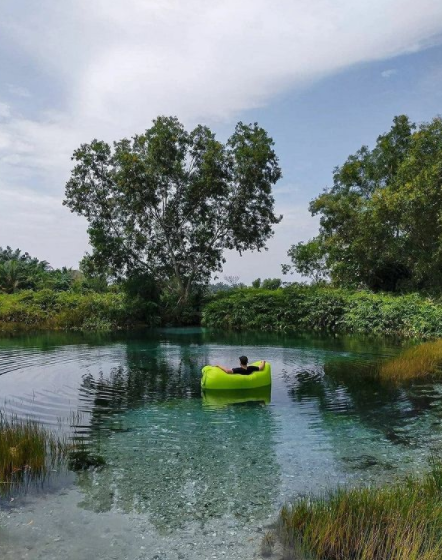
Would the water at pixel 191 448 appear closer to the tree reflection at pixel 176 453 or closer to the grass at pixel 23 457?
the tree reflection at pixel 176 453

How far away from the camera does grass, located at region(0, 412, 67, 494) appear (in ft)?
20.2

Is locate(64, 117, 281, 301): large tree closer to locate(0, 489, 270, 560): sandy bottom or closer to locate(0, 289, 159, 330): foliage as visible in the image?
locate(0, 289, 159, 330): foliage

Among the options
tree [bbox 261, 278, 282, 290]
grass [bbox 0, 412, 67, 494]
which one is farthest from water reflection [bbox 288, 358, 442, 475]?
tree [bbox 261, 278, 282, 290]

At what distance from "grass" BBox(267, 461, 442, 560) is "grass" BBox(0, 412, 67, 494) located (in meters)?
3.25

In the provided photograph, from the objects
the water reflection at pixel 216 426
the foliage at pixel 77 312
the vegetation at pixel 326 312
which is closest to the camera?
the water reflection at pixel 216 426

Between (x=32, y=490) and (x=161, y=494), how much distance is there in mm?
1534

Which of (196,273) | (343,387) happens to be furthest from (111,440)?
(196,273)

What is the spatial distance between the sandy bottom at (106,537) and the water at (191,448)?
0.05 ft

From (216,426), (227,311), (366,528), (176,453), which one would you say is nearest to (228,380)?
(216,426)

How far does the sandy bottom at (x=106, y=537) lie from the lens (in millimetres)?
4617

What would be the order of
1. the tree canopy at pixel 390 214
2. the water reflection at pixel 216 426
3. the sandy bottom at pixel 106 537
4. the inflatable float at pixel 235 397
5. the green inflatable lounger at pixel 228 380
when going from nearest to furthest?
the sandy bottom at pixel 106 537 → the water reflection at pixel 216 426 → the inflatable float at pixel 235 397 → the green inflatable lounger at pixel 228 380 → the tree canopy at pixel 390 214

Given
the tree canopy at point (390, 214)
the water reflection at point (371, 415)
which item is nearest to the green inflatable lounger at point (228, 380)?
the water reflection at point (371, 415)

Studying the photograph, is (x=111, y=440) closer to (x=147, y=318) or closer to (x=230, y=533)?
(x=230, y=533)

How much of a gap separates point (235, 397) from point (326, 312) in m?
19.6
